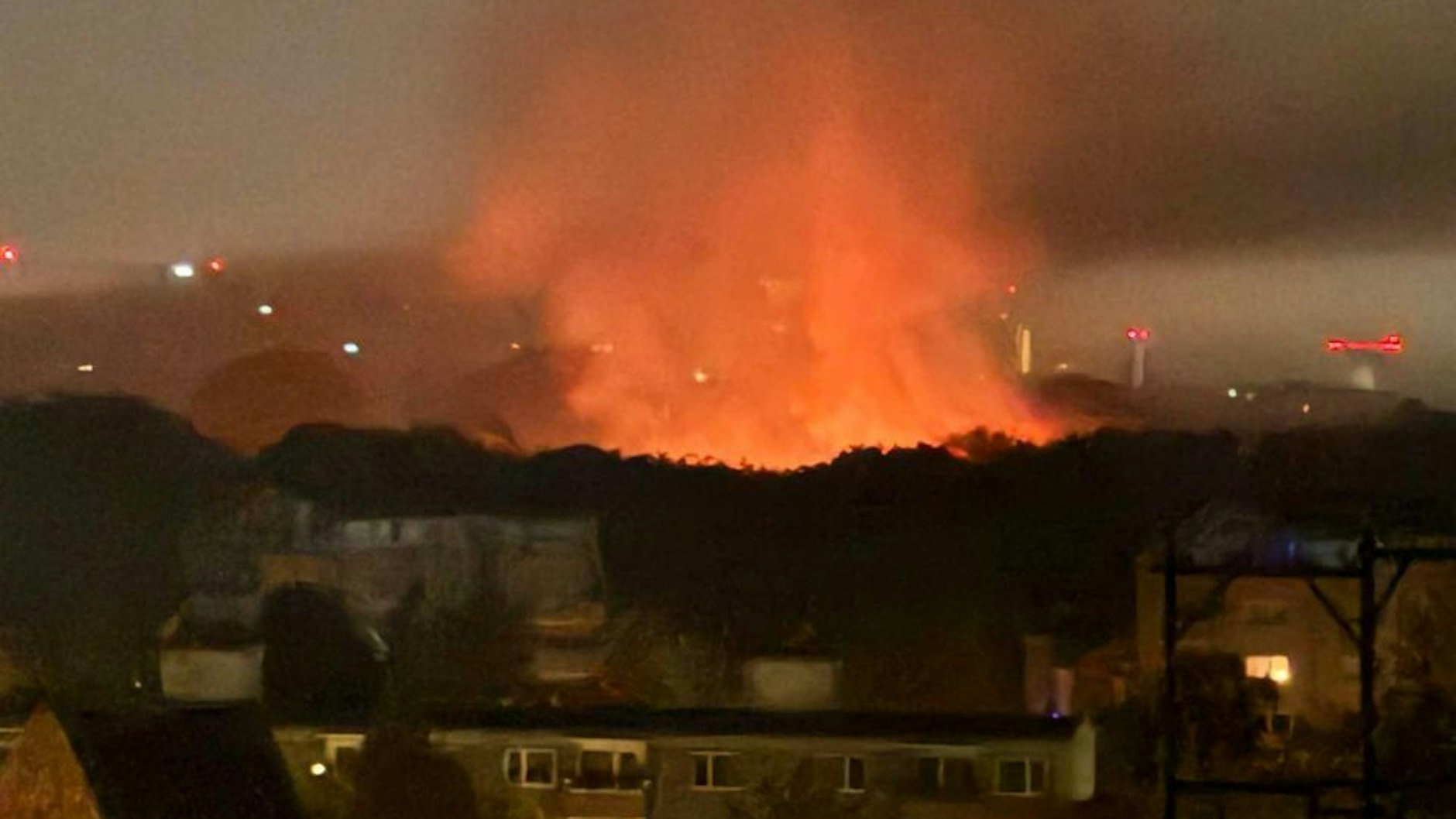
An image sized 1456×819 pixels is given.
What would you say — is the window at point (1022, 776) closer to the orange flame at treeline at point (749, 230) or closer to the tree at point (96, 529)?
the orange flame at treeline at point (749, 230)

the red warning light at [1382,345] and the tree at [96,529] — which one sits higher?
the red warning light at [1382,345]

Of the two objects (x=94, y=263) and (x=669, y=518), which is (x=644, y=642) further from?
(x=94, y=263)

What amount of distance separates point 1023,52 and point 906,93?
77 millimetres

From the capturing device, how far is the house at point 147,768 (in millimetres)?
840

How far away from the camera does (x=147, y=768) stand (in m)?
0.85

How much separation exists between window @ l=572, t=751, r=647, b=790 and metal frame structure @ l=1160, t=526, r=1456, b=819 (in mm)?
317

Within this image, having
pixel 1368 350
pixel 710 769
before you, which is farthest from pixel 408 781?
pixel 1368 350

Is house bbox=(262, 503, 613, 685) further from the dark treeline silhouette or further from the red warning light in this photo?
the red warning light

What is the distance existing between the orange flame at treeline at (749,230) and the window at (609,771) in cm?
19

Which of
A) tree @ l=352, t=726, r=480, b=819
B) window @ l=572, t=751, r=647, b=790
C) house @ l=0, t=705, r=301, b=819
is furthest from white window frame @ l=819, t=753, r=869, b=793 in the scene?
house @ l=0, t=705, r=301, b=819

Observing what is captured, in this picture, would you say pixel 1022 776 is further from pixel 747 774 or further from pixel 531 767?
pixel 531 767

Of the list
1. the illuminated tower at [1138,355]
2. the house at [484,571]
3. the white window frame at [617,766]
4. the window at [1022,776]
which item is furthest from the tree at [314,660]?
the illuminated tower at [1138,355]

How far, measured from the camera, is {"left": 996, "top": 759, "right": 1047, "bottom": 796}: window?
797 mm

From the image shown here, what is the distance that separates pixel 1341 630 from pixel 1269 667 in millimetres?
46
